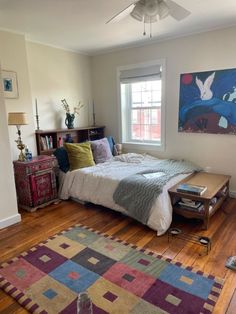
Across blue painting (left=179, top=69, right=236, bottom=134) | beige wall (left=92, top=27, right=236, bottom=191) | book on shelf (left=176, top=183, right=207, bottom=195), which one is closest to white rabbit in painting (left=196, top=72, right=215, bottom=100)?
blue painting (left=179, top=69, right=236, bottom=134)

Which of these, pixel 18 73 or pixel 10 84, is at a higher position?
pixel 18 73

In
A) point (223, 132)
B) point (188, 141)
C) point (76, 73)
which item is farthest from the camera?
point (76, 73)

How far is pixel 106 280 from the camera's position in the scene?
1.91 m

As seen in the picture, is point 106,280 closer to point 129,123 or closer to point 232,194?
point 232,194

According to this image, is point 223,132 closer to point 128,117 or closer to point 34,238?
point 128,117

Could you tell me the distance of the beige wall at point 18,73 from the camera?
3251 mm

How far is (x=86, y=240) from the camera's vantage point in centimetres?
251

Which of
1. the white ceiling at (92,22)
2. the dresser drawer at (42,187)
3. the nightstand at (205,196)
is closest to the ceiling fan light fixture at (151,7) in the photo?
the white ceiling at (92,22)

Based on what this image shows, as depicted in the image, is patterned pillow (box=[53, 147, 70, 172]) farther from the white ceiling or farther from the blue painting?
the blue painting

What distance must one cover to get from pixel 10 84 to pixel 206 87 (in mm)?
2870

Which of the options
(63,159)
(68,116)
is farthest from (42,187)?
(68,116)

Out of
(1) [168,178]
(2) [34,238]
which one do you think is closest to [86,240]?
(2) [34,238]

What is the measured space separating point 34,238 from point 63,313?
1141 millimetres

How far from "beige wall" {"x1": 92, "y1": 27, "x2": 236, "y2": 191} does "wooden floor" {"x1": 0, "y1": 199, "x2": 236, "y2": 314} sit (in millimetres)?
747
